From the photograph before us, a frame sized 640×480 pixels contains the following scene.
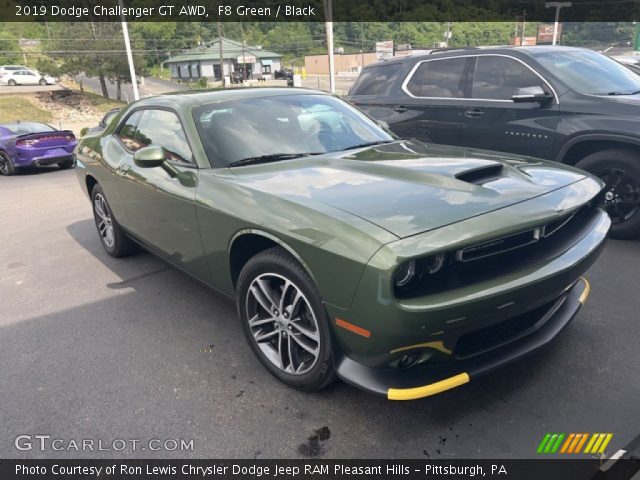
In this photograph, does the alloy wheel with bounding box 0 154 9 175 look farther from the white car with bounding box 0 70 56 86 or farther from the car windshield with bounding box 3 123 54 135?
the white car with bounding box 0 70 56 86

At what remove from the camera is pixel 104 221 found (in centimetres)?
507

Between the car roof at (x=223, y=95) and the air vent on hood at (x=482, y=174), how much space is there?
178cm

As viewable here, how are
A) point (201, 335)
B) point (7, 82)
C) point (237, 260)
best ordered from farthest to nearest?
point (7, 82)
point (201, 335)
point (237, 260)

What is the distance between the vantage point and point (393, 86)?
21.3 feet

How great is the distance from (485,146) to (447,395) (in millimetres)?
3664

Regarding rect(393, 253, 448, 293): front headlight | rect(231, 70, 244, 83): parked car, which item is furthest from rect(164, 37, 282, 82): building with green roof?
rect(393, 253, 448, 293): front headlight

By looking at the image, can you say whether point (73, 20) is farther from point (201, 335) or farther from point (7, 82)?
point (201, 335)

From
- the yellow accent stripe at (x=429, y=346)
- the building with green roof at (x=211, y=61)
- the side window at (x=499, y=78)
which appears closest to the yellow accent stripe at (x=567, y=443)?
the yellow accent stripe at (x=429, y=346)

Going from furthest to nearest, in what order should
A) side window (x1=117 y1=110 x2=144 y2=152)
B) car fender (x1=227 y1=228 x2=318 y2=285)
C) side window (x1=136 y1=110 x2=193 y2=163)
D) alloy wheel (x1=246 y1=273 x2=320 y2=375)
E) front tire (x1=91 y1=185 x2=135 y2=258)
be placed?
1. front tire (x1=91 y1=185 x2=135 y2=258)
2. side window (x1=117 y1=110 x2=144 y2=152)
3. side window (x1=136 y1=110 x2=193 y2=163)
4. alloy wheel (x1=246 y1=273 x2=320 y2=375)
5. car fender (x1=227 y1=228 x2=318 y2=285)

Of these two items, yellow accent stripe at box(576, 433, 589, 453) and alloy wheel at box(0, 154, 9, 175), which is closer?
yellow accent stripe at box(576, 433, 589, 453)

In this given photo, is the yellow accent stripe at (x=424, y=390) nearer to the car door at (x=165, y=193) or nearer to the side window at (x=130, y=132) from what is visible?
the car door at (x=165, y=193)

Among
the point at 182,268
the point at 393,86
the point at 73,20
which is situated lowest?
the point at 182,268

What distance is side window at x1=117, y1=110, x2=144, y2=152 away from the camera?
424 cm

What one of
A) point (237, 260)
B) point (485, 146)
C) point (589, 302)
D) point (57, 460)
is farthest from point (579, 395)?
point (485, 146)
